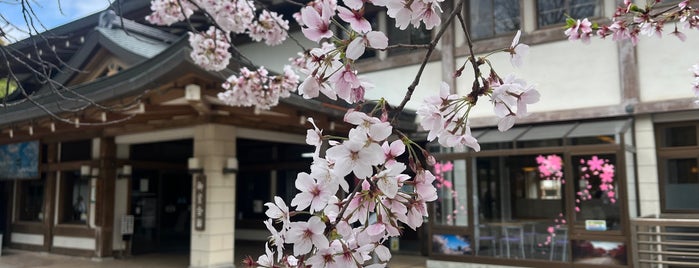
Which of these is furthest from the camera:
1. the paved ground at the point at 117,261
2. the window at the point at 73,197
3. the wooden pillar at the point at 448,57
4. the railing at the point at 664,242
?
the window at the point at 73,197

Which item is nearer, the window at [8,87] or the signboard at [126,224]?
the window at [8,87]

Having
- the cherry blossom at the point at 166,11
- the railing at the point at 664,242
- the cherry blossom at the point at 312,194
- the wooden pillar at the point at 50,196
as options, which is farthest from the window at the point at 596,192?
the wooden pillar at the point at 50,196

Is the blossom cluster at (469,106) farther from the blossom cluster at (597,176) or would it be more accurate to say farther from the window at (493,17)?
the window at (493,17)

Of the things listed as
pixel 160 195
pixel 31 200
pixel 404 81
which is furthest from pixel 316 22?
pixel 31 200

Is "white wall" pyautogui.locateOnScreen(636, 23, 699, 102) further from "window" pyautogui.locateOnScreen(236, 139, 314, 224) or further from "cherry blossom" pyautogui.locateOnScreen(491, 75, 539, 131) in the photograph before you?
"cherry blossom" pyautogui.locateOnScreen(491, 75, 539, 131)

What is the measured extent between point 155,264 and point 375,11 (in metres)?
6.37

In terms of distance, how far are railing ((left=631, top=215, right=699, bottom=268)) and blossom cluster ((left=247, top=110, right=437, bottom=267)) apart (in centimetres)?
665

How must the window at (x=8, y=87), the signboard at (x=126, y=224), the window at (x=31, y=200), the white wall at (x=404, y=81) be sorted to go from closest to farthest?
the window at (x=8, y=87)
the white wall at (x=404, y=81)
the signboard at (x=126, y=224)
the window at (x=31, y=200)

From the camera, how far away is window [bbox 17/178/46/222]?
12.1 metres

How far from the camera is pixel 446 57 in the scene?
32.1ft

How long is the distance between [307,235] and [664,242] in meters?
7.10

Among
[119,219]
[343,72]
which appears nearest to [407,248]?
[119,219]

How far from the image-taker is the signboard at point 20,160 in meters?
11.5

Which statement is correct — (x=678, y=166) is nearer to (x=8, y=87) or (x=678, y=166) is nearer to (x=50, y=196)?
(x=8, y=87)
